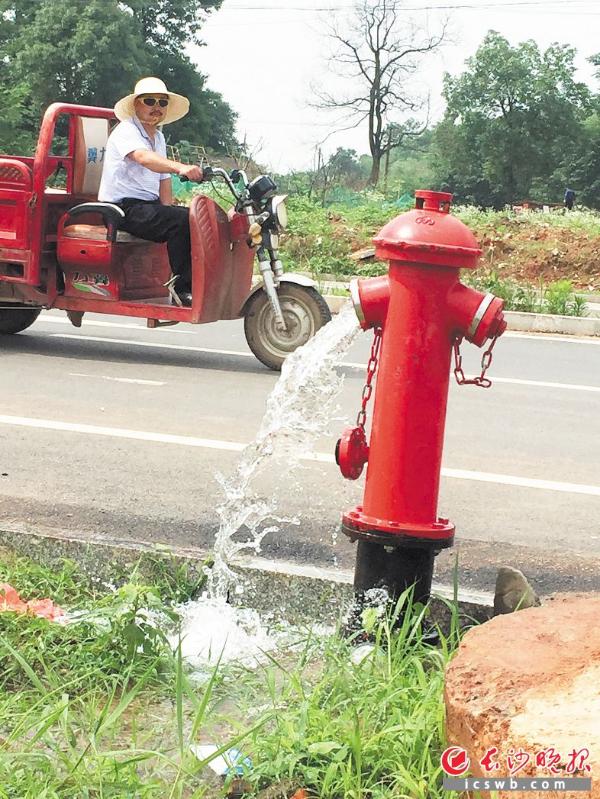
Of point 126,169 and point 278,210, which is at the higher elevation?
point 126,169

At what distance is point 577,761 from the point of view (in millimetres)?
1918

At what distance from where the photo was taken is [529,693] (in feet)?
7.20

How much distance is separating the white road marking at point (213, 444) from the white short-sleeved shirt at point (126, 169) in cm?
235

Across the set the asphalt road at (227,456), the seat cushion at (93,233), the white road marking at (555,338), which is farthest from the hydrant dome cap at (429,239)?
the white road marking at (555,338)

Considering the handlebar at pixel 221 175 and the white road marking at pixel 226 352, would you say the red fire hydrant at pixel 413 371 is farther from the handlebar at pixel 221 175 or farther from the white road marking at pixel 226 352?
the white road marking at pixel 226 352

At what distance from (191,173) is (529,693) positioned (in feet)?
20.2

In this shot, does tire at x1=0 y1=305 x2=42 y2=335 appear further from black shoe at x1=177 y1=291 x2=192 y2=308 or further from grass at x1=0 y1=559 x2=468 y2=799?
grass at x1=0 y1=559 x2=468 y2=799

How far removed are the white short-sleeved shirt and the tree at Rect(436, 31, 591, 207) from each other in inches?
2722

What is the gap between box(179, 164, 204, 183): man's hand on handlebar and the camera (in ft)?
25.7

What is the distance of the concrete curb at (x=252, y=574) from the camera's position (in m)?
3.28

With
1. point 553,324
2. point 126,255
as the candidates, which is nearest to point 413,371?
point 126,255

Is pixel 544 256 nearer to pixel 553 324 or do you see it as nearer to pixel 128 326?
pixel 553 324

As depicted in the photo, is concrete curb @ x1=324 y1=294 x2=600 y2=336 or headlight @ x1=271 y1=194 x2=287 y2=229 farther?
concrete curb @ x1=324 y1=294 x2=600 y2=336

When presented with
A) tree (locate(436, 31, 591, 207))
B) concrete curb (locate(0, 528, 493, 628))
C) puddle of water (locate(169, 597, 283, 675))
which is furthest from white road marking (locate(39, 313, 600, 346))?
tree (locate(436, 31, 591, 207))
